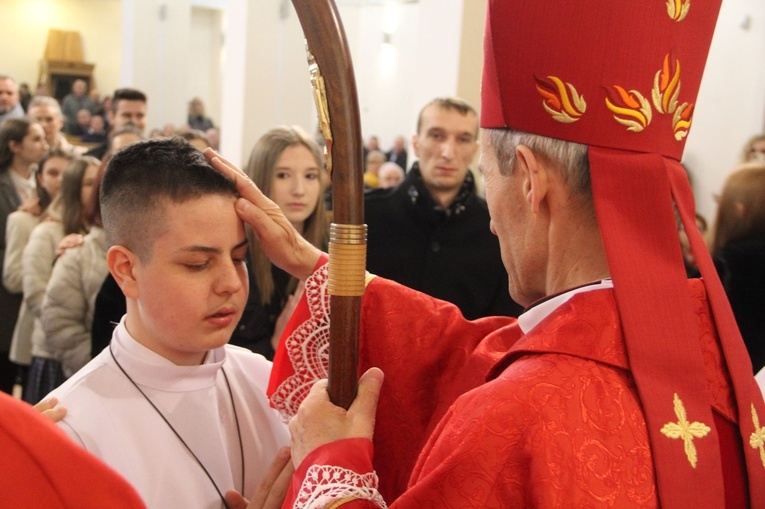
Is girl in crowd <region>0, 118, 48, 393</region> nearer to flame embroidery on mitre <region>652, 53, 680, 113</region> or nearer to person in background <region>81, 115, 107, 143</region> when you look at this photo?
flame embroidery on mitre <region>652, 53, 680, 113</region>

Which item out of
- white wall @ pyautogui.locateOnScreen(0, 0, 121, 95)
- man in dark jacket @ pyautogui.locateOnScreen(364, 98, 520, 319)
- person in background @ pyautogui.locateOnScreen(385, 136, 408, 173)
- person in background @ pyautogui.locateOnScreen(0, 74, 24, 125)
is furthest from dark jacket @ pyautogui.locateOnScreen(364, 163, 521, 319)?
white wall @ pyautogui.locateOnScreen(0, 0, 121, 95)

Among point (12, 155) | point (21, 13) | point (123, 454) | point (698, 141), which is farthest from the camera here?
point (21, 13)

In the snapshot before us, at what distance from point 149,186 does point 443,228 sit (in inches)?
82.2

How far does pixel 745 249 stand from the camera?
321 centimetres

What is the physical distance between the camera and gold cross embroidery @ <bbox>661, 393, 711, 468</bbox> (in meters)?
1.27

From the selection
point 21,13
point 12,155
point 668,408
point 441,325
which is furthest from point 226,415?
point 21,13

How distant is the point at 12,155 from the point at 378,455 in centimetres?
447

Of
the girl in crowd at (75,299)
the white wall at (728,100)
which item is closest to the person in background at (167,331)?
the girl in crowd at (75,299)

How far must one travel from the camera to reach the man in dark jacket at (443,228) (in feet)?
11.9

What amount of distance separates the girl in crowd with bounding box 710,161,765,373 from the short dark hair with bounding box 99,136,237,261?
2099 millimetres

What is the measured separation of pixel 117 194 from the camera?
6.12ft

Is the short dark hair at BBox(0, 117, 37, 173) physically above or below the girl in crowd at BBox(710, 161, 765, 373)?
below

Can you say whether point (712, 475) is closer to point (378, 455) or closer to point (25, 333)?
point (378, 455)

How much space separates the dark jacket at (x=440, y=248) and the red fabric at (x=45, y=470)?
2.83 metres
